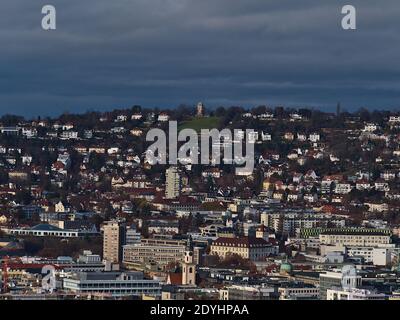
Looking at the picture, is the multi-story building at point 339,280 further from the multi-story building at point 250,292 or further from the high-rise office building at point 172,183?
the high-rise office building at point 172,183

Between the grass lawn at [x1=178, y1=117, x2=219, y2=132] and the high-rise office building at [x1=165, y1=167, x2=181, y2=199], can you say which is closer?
the high-rise office building at [x1=165, y1=167, x2=181, y2=199]

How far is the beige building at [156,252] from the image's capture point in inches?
1522

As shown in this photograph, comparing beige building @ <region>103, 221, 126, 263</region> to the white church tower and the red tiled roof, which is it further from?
the red tiled roof

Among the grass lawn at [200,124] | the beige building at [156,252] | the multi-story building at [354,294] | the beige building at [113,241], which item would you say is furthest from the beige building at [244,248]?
the grass lawn at [200,124]

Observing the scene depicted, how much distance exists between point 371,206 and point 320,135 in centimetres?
1497

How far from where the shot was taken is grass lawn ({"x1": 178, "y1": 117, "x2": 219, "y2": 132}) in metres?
66.9

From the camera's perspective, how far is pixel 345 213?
50312mm

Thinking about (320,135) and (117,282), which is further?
(320,135)

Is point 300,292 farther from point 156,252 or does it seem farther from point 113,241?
point 113,241

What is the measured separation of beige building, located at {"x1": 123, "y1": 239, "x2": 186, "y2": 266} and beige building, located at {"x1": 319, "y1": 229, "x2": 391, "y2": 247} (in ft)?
12.1

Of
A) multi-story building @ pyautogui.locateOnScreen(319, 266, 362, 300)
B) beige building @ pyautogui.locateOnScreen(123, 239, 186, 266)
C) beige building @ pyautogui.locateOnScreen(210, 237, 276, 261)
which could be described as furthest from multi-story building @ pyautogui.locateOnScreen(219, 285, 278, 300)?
beige building @ pyautogui.locateOnScreen(210, 237, 276, 261)

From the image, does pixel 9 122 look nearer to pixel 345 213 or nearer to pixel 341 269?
pixel 345 213
